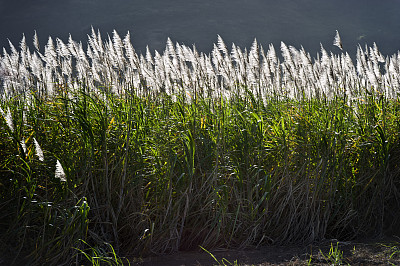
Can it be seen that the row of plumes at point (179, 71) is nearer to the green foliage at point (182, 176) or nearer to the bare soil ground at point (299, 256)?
the green foliage at point (182, 176)

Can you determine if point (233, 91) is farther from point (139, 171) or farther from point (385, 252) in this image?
point (385, 252)

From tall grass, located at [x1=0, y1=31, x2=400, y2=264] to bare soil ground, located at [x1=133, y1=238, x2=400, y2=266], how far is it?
102 millimetres

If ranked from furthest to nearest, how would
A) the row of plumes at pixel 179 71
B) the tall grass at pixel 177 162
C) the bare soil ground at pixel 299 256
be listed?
the row of plumes at pixel 179 71 → the tall grass at pixel 177 162 → the bare soil ground at pixel 299 256

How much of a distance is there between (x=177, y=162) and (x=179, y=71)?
1.10 meters

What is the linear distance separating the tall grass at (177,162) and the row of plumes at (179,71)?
2cm

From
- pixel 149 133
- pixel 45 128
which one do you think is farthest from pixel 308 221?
pixel 45 128

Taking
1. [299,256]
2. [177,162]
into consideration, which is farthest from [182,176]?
[299,256]

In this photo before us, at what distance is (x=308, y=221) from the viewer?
3316 mm

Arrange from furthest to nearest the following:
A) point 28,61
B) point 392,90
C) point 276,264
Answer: point 392,90 < point 28,61 < point 276,264

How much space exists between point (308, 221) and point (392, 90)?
1.73 m

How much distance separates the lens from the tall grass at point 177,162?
2.87m

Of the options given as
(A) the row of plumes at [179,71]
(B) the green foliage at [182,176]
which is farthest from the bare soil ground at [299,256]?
(A) the row of plumes at [179,71]

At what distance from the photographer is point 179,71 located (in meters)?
3.87

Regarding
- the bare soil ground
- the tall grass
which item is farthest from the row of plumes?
the bare soil ground
